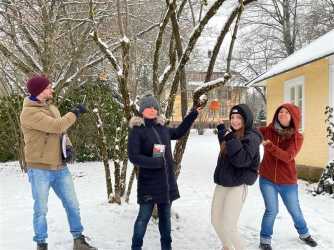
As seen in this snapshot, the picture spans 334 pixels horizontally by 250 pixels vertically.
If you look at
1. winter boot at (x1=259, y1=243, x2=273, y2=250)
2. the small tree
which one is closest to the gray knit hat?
winter boot at (x1=259, y1=243, x2=273, y2=250)

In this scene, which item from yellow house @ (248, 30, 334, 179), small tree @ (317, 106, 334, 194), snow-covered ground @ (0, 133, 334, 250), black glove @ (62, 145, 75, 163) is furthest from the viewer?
yellow house @ (248, 30, 334, 179)

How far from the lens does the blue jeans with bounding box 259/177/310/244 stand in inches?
197

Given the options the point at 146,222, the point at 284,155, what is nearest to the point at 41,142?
the point at 146,222

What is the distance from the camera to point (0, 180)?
12.2m

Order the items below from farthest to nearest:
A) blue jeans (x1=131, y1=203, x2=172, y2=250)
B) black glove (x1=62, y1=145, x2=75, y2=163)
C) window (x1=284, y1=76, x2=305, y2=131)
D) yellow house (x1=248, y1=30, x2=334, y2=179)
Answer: window (x1=284, y1=76, x2=305, y2=131) < yellow house (x1=248, y1=30, x2=334, y2=179) < black glove (x1=62, y1=145, x2=75, y2=163) < blue jeans (x1=131, y1=203, x2=172, y2=250)

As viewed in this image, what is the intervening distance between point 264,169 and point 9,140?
39.9 feet

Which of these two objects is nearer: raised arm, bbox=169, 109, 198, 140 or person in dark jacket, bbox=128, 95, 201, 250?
person in dark jacket, bbox=128, 95, 201, 250

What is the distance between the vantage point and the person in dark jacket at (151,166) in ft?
13.8

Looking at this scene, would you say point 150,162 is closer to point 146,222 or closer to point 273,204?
point 146,222

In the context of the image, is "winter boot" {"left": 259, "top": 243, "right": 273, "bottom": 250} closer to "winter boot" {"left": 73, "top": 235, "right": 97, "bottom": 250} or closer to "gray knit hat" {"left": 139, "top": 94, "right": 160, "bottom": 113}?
"winter boot" {"left": 73, "top": 235, "right": 97, "bottom": 250}

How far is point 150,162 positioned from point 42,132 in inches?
42.1

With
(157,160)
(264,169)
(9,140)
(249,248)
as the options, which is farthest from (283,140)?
(9,140)

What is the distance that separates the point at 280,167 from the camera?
5.05 m

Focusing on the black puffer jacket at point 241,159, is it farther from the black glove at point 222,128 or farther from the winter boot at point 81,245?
the winter boot at point 81,245
